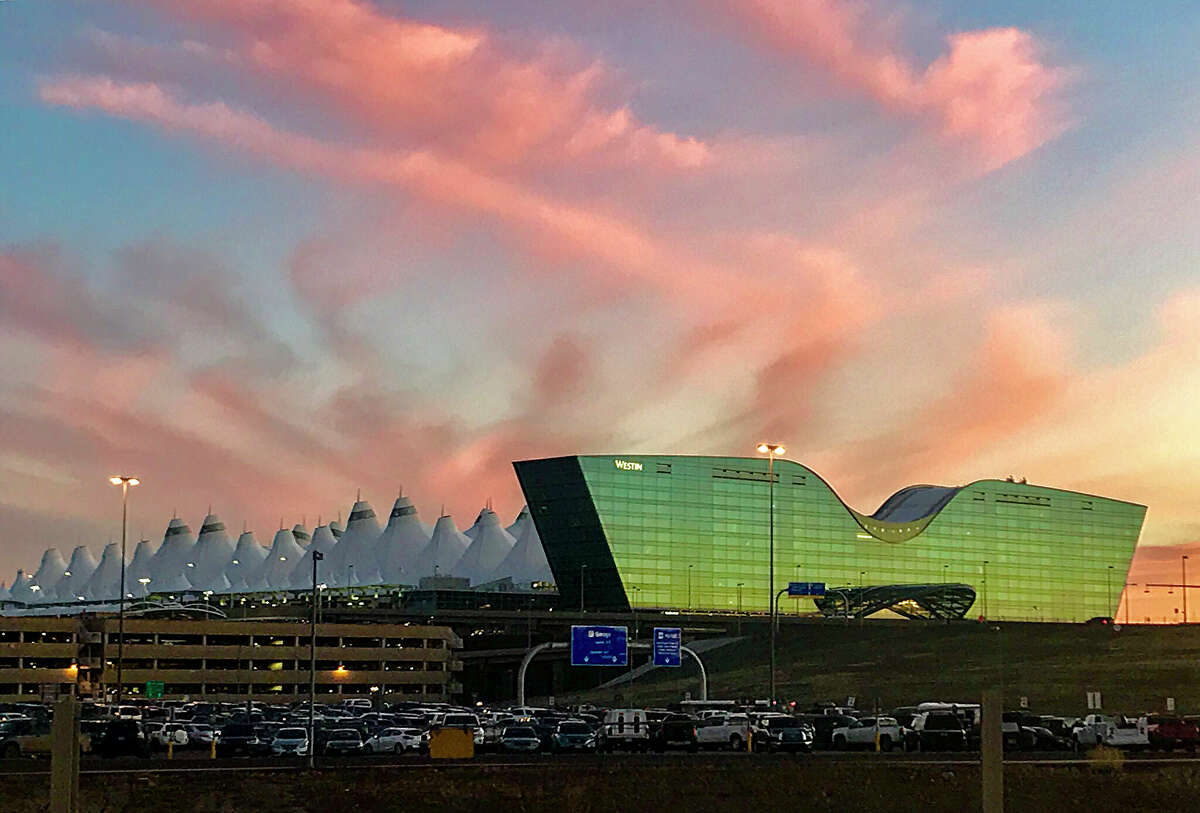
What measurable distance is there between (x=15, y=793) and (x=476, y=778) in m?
14.2

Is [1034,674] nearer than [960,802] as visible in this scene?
No

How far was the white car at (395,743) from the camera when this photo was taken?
6284 cm

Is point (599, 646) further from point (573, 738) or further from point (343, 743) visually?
point (343, 743)

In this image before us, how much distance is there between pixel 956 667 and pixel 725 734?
65761mm

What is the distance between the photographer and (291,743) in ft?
197

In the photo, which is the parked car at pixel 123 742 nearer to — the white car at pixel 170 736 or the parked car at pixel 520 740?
the white car at pixel 170 736

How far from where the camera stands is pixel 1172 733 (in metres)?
63.1

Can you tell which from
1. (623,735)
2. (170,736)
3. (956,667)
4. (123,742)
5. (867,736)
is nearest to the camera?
(123,742)

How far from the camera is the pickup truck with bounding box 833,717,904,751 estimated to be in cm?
6275

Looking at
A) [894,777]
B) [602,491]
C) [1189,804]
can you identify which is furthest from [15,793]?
[602,491]

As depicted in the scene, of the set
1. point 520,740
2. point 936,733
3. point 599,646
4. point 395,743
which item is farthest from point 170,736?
point 936,733

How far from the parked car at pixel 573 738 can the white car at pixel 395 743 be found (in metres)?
6.38

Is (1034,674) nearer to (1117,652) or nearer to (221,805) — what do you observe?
(1117,652)

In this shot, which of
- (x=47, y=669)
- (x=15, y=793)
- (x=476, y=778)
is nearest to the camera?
(x=15, y=793)
